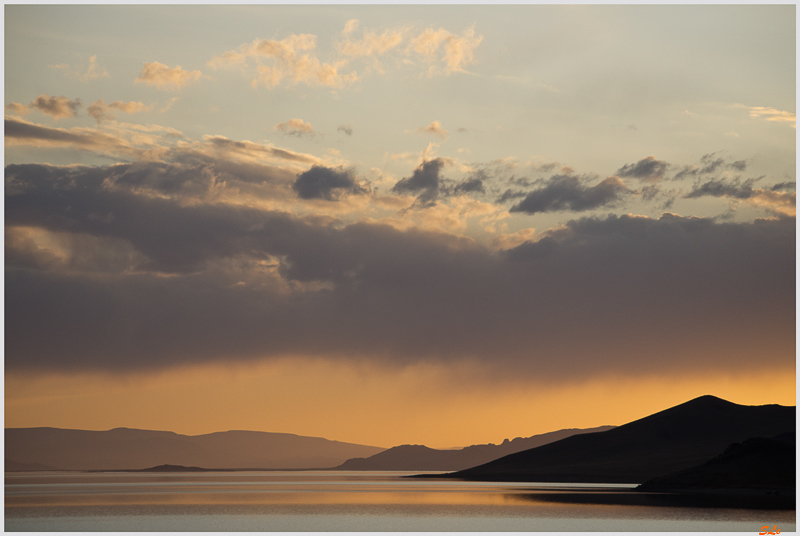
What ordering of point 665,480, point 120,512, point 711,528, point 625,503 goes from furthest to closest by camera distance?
point 665,480 < point 625,503 < point 120,512 < point 711,528

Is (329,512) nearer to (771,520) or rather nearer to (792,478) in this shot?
(771,520)

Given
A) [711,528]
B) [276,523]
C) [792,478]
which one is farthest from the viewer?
[792,478]

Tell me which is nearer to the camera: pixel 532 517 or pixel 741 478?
pixel 532 517

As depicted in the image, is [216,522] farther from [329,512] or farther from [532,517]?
[532,517]

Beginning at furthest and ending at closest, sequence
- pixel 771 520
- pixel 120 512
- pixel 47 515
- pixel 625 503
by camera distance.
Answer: pixel 625 503 < pixel 120 512 < pixel 47 515 < pixel 771 520

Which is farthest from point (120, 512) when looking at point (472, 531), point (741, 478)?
point (741, 478)

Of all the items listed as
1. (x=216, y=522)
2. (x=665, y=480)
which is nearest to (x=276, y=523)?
(x=216, y=522)
